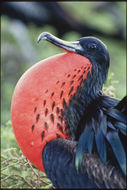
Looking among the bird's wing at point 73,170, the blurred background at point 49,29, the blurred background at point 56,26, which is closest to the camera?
the bird's wing at point 73,170

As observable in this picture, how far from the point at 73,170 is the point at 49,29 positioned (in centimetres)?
647

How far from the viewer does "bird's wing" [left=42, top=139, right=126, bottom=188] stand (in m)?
1.80

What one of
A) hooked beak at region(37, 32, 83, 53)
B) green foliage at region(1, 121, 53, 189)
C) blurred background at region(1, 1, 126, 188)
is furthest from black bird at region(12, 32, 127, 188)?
blurred background at region(1, 1, 126, 188)

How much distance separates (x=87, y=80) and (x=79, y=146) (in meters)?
0.39

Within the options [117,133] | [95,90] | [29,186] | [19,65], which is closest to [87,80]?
[95,90]

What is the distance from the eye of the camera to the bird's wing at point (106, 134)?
1.84 m

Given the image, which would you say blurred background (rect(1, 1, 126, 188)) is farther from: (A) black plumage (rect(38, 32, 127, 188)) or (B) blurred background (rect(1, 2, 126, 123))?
(A) black plumage (rect(38, 32, 127, 188))

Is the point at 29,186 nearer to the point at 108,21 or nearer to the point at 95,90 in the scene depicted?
the point at 95,90

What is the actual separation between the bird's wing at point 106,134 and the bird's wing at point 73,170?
3 cm

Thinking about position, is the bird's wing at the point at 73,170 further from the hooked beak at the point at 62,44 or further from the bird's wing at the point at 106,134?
the hooked beak at the point at 62,44

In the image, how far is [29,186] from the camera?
8.69 feet

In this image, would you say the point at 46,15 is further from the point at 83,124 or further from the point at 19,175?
the point at 83,124

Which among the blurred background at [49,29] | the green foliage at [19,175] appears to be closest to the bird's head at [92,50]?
the green foliage at [19,175]

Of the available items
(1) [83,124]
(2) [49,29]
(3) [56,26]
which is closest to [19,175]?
(1) [83,124]
